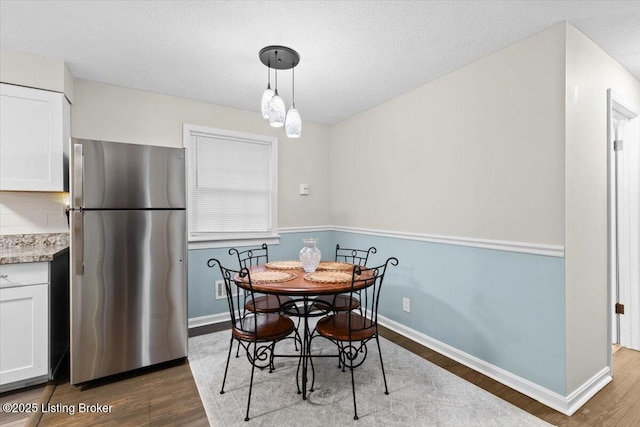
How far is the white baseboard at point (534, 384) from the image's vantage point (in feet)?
6.20

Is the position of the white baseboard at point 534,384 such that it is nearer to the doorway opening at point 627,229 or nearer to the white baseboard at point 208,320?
the doorway opening at point 627,229

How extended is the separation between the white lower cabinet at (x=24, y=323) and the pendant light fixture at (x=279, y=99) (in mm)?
1891

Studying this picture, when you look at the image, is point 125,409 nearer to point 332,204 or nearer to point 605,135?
point 332,204

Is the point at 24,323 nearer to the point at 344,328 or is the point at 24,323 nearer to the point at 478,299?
the point at 344,328

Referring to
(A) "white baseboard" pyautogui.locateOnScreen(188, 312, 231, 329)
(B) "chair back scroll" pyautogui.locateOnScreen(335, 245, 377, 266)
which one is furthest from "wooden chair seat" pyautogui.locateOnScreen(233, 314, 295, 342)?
(A) "white baseboard" pyautogui.locateOnScreen(188, 312, 231, 329)

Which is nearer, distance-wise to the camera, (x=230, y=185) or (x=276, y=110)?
(x=276, y=110)

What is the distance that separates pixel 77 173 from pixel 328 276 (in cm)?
183

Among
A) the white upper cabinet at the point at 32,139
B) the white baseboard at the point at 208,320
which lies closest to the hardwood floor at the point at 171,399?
the white baseboard at the point at 208,320

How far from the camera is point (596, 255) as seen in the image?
6.89 feet

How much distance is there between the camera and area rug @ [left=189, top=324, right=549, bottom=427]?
180 cm

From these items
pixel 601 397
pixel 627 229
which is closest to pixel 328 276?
pixel 601 397

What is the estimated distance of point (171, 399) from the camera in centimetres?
202

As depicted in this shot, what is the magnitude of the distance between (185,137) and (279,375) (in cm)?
243

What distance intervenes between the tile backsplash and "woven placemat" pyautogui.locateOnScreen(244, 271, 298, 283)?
6.02 feet
